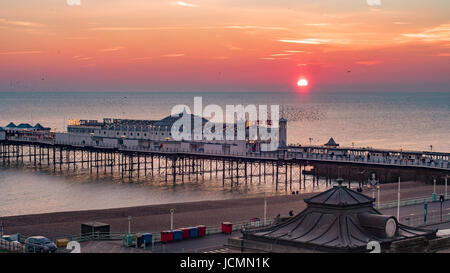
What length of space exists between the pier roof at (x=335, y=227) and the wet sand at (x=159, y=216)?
2240cm

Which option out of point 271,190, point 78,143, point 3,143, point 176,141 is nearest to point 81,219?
point 271,190

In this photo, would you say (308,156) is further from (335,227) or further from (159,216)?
(335,227)

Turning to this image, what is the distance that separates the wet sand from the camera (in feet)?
Answer: 177

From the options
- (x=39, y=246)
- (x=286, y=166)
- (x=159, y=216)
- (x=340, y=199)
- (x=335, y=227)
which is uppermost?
(x=340, y=199)

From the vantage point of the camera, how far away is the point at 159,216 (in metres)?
60.0

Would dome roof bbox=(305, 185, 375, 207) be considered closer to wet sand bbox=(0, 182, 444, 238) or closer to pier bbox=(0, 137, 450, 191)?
wet sand bbox=(0, 182, 444, 238)

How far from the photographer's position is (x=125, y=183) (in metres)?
90.7

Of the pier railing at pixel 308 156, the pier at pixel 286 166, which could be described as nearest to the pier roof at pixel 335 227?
the pier at pixel 286 166

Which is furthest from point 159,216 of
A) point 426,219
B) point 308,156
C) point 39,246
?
point 308,156

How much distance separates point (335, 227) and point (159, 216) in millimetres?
31710

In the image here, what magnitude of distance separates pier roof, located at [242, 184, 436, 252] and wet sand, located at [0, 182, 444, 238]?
73.5 feet

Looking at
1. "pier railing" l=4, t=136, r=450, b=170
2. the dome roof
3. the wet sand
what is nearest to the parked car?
the wet sand

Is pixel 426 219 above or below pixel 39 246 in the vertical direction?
above
